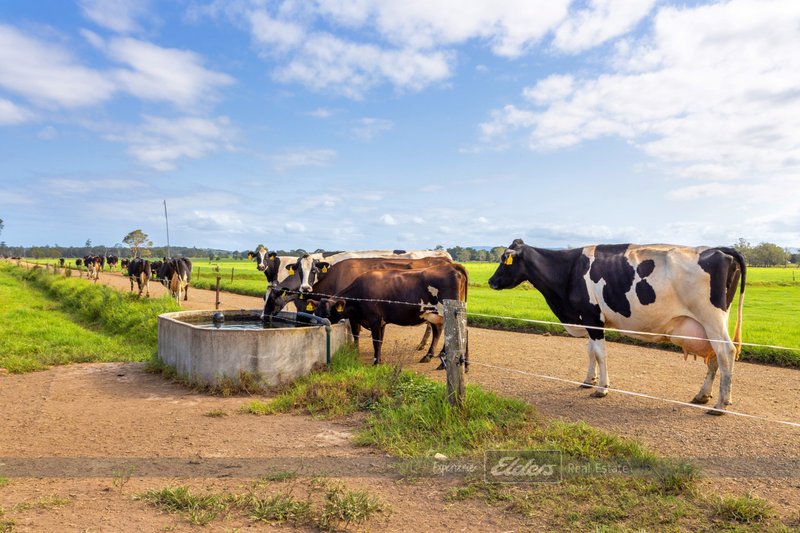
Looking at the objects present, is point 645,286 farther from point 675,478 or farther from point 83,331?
point 83,331

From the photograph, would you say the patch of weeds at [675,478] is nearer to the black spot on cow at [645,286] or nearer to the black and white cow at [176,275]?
the black spot on cow at [645,286]

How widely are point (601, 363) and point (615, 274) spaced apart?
1.29 metres

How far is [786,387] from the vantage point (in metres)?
8.21

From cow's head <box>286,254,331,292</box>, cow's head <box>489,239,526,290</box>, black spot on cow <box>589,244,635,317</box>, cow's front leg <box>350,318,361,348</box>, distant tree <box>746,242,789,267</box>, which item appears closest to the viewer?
black spot on cow <box>589,244,635,317</box>

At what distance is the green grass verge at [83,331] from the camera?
1034 centimetres

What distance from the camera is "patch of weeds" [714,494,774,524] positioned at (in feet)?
12.6

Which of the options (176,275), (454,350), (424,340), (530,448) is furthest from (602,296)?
(176,275)

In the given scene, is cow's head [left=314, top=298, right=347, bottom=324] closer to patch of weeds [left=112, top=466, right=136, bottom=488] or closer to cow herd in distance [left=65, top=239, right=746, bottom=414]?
cow herd in distance [left=65, top=239, right=746, bottom=414]

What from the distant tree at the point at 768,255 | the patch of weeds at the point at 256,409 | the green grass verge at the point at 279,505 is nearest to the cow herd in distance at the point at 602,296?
the patch of weeds at the point at 256,409

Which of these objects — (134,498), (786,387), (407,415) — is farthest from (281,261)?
(786,387)

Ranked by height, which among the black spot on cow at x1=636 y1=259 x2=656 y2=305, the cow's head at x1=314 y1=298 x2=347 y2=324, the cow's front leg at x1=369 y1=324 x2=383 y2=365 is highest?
the black spot on cow at x1=636 y1=259 x2=656 y2=305

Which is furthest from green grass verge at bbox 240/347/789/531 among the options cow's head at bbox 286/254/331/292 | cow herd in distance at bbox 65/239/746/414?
cow's head at bbox 286/254/331/292

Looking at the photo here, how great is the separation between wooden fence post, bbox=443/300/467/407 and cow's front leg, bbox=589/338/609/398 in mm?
2503

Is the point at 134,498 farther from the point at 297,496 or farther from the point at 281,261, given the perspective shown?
the point at 281,261
